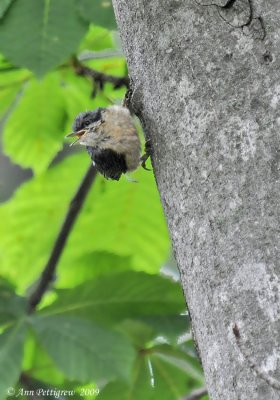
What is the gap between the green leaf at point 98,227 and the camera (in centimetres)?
321

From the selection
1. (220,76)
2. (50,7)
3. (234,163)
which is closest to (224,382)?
(234,163)

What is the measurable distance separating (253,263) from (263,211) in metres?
0.10

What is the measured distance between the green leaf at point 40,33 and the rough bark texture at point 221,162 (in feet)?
2.13

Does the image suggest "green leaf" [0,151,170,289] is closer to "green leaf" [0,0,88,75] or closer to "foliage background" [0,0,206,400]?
"foliage background" [0,0,206,400]

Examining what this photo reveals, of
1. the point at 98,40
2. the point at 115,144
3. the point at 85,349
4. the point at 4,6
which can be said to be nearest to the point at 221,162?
the point at 115,144

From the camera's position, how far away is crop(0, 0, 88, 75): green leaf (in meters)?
2.46

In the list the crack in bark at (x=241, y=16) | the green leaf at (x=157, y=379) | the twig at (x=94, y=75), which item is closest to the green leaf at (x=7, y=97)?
the twig at (x=94, y=75)

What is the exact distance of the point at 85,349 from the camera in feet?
7.91

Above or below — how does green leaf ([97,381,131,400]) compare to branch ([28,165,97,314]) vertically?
below

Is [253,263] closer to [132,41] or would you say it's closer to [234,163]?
[234,163]

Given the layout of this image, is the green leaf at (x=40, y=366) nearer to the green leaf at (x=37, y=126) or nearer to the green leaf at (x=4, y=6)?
the green leaf at (x=37, y=126)

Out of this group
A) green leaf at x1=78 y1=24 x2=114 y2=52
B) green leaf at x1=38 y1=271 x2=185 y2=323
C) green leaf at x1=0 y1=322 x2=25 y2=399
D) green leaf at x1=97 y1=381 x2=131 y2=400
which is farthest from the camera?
green leaf at x1=78 y1=24 x2=114 y2=52

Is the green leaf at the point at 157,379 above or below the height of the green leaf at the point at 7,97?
below

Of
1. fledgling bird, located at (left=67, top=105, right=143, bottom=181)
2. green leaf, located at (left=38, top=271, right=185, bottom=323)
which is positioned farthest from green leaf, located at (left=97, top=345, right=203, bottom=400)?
fledgling bird, located at (left=67, top=105, right=143, bottom=181)
